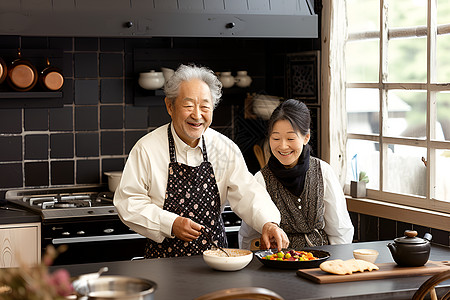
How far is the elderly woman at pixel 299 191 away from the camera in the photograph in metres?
3.24

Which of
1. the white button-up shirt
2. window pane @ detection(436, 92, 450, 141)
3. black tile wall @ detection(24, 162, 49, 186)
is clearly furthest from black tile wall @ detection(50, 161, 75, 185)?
window pane @ detection(436, 92, 450, 141)

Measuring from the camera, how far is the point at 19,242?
3.87 m

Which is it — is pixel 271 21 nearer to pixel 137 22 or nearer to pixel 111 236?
pixel 137 22

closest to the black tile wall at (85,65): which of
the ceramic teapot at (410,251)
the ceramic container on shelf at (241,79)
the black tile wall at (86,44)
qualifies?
the black tile wall at (86,44)

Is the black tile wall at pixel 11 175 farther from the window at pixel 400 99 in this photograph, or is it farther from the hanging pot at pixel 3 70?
the window at pixel 400 99

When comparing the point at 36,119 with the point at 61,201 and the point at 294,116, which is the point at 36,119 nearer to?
the point at 61,201

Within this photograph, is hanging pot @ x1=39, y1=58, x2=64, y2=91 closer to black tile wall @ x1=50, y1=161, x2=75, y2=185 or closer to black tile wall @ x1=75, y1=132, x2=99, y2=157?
black tile wall @ x1=75, y1=132, x2=99, y2=157

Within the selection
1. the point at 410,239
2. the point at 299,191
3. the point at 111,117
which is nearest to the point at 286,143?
the point at 299,191

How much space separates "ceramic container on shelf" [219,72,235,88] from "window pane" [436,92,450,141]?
1.61 metres

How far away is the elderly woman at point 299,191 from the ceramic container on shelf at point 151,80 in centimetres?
141

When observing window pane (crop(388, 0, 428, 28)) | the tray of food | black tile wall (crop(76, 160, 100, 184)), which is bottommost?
the tray of food

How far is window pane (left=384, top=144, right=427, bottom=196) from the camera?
12.3ft

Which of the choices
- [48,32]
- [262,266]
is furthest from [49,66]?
[262,266]

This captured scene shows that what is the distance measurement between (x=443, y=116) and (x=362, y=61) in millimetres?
761
